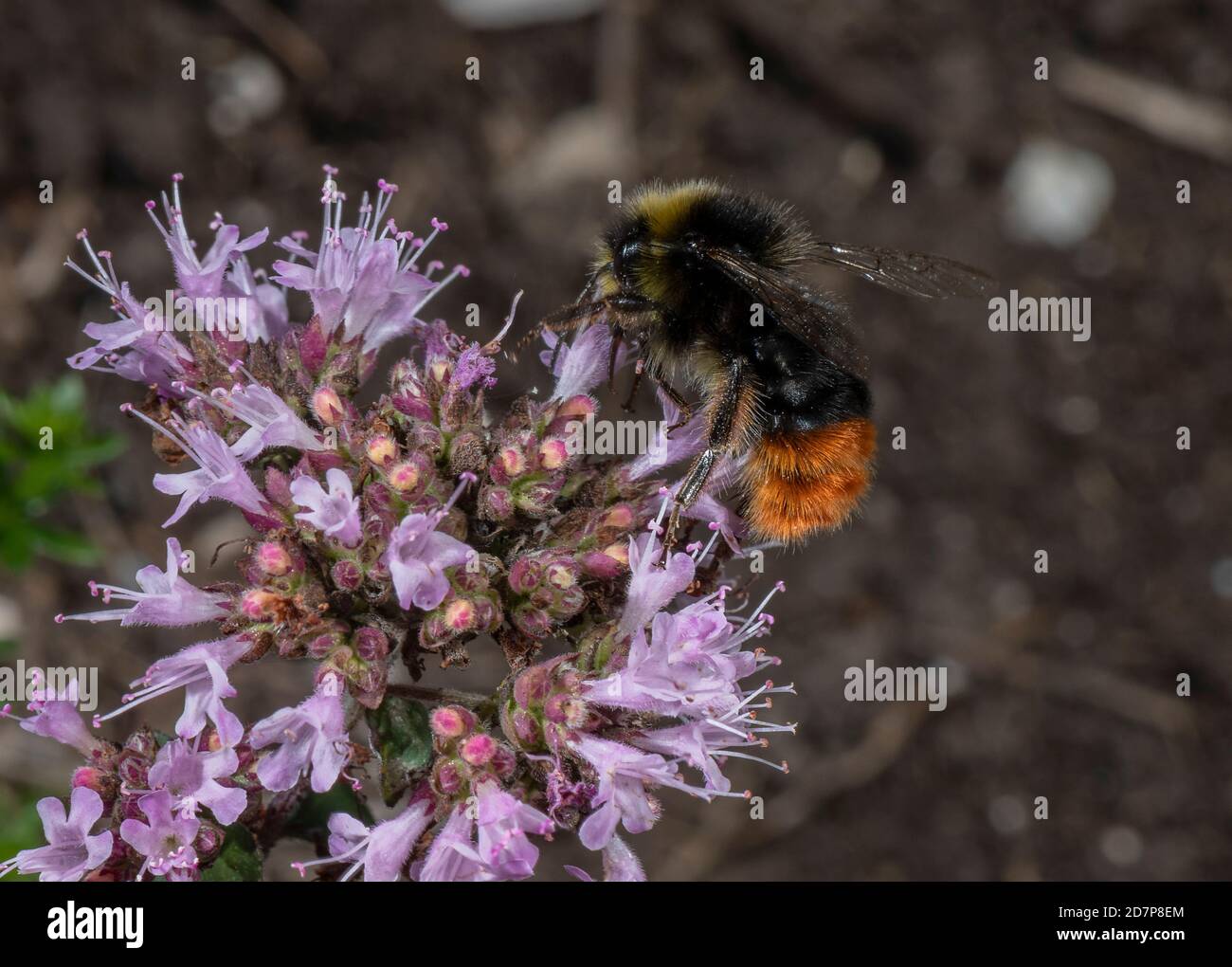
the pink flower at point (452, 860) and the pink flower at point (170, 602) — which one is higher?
the pink flower at point (170, 602)

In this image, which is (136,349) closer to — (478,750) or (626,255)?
(626,255)

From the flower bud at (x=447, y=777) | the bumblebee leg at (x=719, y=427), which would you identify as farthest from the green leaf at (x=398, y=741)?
the bumblebee leg at (x=719, y=427)

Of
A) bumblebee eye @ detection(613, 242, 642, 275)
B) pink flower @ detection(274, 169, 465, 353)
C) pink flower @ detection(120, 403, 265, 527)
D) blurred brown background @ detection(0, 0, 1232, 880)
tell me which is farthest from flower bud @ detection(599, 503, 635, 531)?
blurred brown background @ detection(0, 0, 1232, 880)

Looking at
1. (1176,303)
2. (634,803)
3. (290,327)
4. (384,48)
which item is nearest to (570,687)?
(634,803)

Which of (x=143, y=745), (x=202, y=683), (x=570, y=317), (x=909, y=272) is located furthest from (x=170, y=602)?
(x=909, y=272)

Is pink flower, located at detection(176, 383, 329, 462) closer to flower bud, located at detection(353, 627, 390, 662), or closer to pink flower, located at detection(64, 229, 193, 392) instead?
pink flower, located at detection(64, 229, 193, 392)

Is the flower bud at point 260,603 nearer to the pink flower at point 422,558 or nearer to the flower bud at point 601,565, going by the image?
the pink flower at point 422,558
